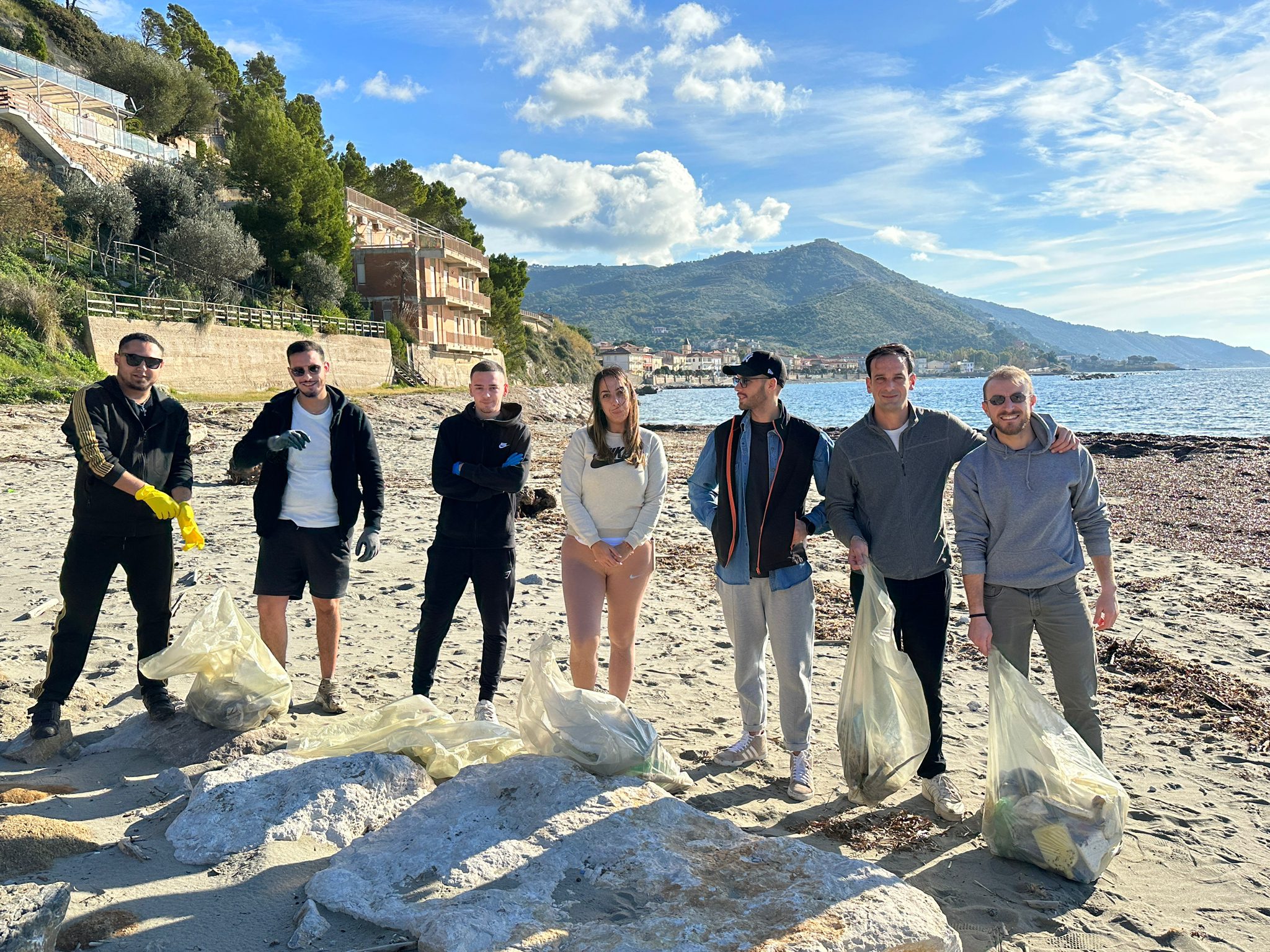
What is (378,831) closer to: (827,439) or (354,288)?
(827,439)

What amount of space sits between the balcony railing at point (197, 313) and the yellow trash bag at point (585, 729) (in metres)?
20.5

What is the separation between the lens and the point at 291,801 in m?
2.98

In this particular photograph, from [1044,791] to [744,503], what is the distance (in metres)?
1.65

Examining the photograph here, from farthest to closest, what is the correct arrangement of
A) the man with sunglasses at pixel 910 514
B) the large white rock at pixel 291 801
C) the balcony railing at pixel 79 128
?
the balcony railing at pixel 79 128, the man with sunglasses at pixel 910 514, the large white rock at pixel 291 801

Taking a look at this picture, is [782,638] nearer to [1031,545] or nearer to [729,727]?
[729,727]

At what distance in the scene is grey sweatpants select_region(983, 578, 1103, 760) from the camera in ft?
10.7

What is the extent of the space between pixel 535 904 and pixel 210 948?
2.96 feet

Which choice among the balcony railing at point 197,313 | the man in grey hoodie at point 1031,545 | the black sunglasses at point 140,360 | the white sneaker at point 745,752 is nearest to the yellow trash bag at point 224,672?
the black sunglasses at point 140,360

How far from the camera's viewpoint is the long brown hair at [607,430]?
4.06m

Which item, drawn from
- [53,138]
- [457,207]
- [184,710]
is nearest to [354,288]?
[53,138]

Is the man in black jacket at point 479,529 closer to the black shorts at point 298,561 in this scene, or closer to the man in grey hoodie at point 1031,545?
the black shorts at point 298,561

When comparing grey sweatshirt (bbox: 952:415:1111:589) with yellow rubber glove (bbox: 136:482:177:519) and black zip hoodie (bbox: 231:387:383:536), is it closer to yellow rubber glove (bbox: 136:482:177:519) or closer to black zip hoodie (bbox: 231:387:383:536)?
black zip hoodie (bbox: 231:387:383:536)

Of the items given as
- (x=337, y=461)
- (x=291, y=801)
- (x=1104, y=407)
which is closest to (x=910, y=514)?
(x=291, y=801)

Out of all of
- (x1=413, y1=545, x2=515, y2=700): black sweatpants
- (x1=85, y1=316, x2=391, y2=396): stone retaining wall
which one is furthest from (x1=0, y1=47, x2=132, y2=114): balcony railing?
(x1=413, y1=545, x2=515, y2=700): black sweatpants
